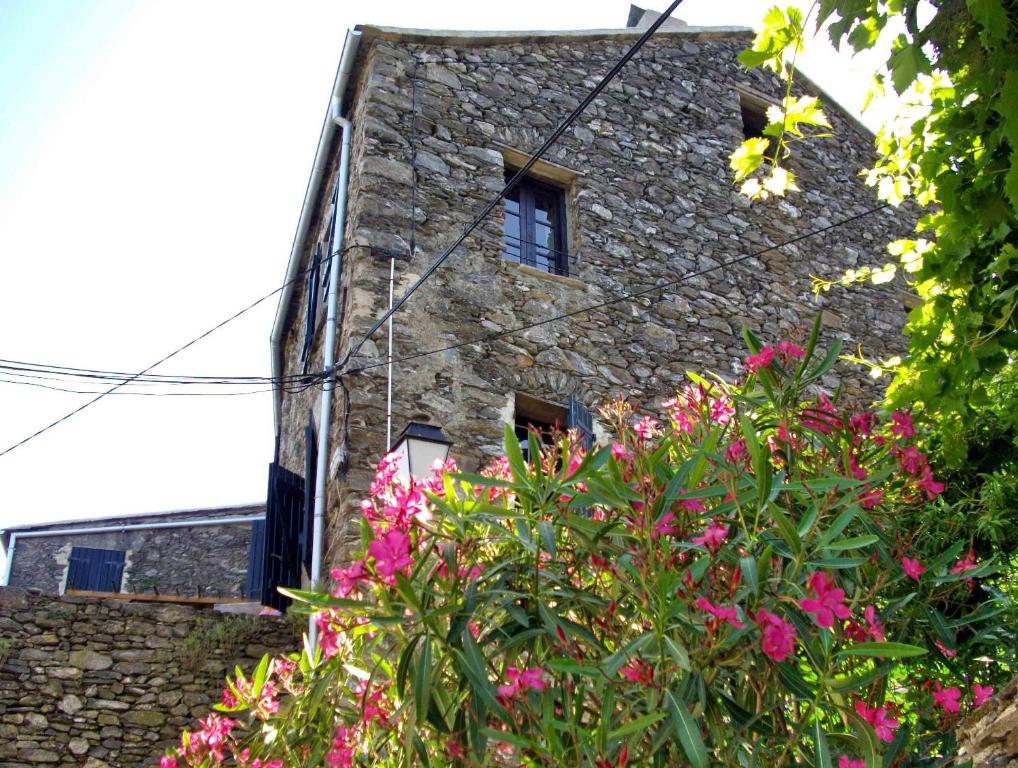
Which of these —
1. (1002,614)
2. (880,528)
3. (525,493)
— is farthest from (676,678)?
(1002,614)

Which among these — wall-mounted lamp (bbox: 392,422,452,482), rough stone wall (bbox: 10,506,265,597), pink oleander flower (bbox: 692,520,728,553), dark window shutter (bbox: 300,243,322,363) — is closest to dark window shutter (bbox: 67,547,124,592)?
rough stone wall (bbox: 10,506,265,597)

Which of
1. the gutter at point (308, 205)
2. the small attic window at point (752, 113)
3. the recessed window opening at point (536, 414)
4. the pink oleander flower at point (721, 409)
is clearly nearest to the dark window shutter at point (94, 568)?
the gutter at point (308, 205)

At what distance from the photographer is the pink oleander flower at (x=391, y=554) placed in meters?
2.46

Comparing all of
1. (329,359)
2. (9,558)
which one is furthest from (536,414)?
(9,558)

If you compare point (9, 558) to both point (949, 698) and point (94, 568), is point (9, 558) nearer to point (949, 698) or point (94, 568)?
point (94, 568)

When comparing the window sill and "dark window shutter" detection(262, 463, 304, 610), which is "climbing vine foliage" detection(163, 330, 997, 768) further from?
the window sill

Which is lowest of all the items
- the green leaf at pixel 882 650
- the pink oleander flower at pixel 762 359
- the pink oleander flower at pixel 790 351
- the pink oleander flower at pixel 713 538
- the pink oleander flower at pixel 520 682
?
the pink oleander flower at pixel 520 682

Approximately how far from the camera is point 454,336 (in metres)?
6.42

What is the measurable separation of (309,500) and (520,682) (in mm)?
4154

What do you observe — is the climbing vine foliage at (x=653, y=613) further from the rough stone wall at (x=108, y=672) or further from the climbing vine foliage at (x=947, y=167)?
the rough stone wall at (x=108, y=672)

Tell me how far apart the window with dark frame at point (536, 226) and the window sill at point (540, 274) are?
20 cm

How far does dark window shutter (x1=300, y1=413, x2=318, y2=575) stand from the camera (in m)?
6.07

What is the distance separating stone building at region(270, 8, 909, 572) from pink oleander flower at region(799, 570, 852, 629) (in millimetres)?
3477

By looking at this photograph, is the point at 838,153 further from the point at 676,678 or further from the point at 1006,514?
the point at 676,678
